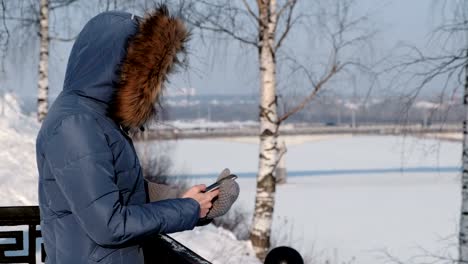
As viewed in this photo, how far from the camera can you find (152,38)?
2.01 metres

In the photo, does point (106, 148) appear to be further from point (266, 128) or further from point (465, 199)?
point (266, 128)

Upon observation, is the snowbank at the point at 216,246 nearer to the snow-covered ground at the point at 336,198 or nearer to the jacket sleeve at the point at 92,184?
the snow-covered ground at the point at 336,198

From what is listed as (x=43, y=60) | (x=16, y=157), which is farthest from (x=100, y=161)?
(x=43, y=60)

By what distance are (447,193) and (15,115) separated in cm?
2225

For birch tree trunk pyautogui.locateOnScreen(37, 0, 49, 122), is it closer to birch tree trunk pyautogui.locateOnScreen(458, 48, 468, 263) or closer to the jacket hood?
birch tree trunk pyautogui.locateOnScreen(458, 48, 468, 263)

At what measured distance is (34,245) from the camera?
379 cm

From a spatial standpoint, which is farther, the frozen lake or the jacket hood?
the frozen lake

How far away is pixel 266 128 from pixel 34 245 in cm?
660

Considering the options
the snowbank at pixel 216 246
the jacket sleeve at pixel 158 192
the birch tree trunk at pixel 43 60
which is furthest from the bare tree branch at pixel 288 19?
the jacket sleeve at pixel 158 192

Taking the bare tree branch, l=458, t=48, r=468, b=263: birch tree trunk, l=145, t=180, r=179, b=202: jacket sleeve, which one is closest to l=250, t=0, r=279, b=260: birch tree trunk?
the bare tree branch

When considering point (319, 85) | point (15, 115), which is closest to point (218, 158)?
point (15, 115)

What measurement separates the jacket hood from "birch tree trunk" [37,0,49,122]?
1210 cm

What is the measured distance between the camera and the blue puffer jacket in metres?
1.88

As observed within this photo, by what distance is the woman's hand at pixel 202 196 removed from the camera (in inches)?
82.1
